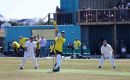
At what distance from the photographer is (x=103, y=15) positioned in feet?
163

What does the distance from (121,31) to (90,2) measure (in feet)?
Result: 15.7

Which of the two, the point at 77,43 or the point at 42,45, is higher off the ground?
the point at 77,43

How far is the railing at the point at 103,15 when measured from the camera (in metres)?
48.9

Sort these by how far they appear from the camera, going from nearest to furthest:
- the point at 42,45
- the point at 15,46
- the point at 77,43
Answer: the point at 77,43 < the point at 42,45 < the point at 15,46

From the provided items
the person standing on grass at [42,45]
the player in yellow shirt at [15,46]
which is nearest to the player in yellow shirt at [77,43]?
the person standing on grass at [42,45]

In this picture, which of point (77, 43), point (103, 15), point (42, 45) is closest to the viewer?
point (77, 43)

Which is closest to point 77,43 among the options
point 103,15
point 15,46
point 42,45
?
point 42,45

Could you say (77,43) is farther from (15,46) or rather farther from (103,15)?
(15,46)

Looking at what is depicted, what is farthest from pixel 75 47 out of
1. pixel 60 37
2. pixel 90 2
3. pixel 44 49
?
pixel 60 37

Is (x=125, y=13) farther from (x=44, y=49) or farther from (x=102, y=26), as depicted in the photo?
(x=44, y=49)

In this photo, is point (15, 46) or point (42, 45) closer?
point (42, 45)

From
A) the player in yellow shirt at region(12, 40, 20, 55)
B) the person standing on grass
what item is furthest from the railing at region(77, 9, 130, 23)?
the player in yellow shirt at region(12, 40, 20, 55)

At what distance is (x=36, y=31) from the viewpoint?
52.8 meters

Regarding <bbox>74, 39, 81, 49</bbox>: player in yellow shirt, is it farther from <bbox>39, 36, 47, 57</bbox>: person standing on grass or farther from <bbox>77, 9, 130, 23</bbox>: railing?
<bbox>39, 36, 47, 57</bbox>: person standing on grass
